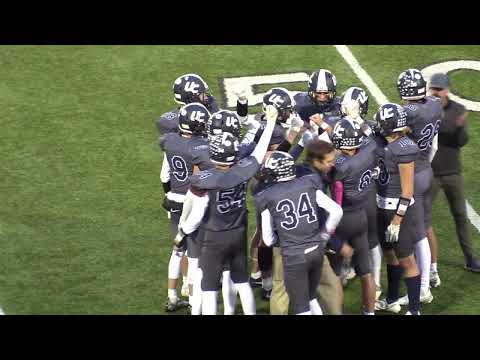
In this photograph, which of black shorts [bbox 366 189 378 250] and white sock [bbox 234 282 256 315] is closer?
white sock [bbox 234 282 256 315]

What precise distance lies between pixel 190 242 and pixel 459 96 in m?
6.34

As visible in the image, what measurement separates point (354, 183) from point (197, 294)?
1891 millimetres

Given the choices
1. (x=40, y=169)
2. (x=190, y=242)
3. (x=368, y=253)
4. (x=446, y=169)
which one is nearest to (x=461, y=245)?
(x=446, y=169)

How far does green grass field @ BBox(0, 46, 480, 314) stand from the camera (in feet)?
39.5

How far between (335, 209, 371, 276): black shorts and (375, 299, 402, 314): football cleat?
0.83m

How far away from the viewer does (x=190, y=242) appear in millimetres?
11016

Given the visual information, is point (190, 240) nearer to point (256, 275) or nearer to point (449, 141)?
point (256, 275)

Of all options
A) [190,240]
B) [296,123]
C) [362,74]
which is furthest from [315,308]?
[362,74]

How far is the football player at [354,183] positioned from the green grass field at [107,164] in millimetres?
1044

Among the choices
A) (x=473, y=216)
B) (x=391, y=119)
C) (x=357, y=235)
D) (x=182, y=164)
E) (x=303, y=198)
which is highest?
(x=391, y=119)

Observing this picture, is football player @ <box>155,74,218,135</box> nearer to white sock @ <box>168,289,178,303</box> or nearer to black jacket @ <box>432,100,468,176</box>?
white sock @ <box>168,289,178,303</box>

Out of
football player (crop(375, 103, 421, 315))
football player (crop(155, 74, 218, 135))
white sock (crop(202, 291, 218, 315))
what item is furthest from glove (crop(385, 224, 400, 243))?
football player (crop(155, 74, 218, 135))

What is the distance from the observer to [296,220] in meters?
10.1

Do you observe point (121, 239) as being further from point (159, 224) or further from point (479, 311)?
point (479, 311)
